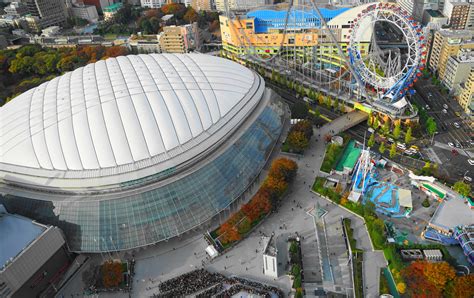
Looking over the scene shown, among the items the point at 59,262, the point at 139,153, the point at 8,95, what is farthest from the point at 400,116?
the point at 8,95

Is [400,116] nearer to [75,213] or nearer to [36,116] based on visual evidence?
[75,213]

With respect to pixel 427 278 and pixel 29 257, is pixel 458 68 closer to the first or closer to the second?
pixel 427 278

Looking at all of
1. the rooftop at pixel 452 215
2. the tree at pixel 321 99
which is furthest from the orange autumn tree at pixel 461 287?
the tree at pixel 321 99

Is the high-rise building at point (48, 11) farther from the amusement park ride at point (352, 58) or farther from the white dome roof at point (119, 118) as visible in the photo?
the white dome roof at point (119, 118)

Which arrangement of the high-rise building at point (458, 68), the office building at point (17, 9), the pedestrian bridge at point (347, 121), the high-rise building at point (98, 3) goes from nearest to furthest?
the pedestrian bridge at point (347, 121) → the high-rise building at point (458, 68) → the office building at point (17, 9) → the high-rise building at point (98, 3)

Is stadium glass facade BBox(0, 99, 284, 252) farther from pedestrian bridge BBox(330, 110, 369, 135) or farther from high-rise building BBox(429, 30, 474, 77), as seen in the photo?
high-rise building BBox(429, 30, 474, 77)
